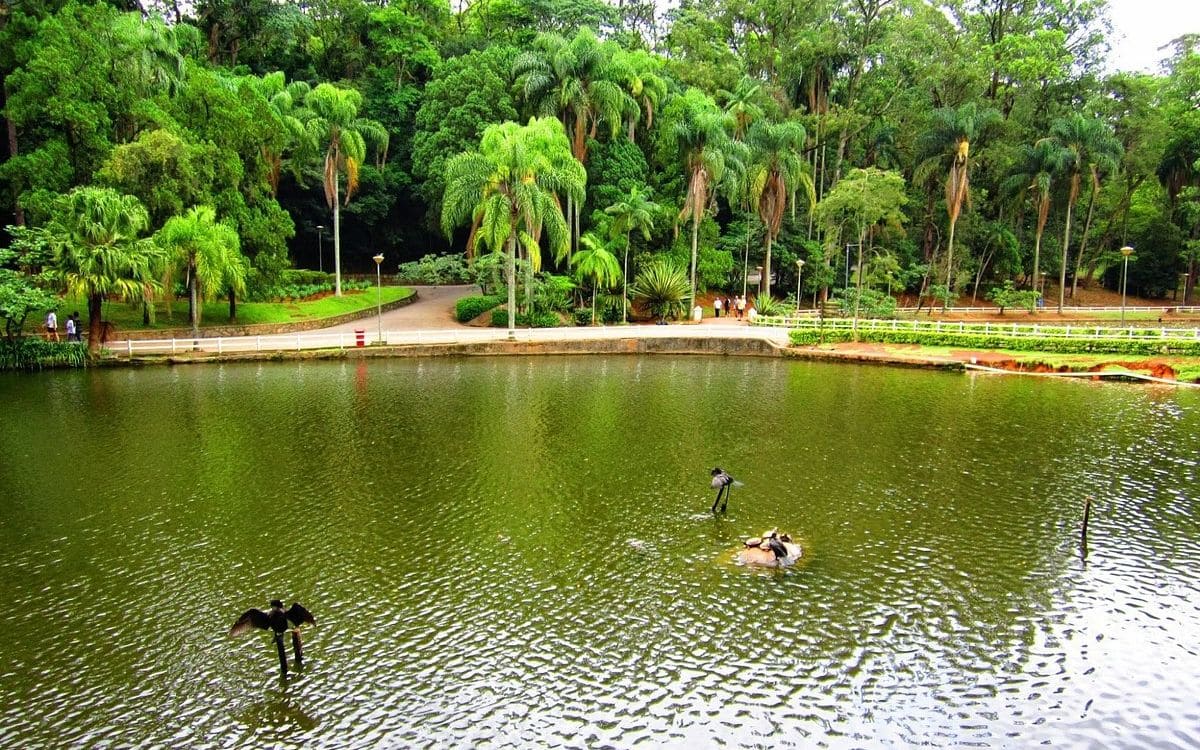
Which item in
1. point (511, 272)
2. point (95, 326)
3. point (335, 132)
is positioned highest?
point (335, 132)

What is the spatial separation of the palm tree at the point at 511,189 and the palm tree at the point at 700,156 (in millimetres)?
9475

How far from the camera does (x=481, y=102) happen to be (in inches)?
2082

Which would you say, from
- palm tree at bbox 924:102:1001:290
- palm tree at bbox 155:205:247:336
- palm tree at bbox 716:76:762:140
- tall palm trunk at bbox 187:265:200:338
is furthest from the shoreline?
palm tree at bbox 716:76:762:140

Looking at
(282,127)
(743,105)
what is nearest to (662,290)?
(743,105)

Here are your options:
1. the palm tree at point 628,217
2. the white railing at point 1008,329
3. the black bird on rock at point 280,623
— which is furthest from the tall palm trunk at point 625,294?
the black bird on rock at point 280,623

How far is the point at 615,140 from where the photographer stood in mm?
53344

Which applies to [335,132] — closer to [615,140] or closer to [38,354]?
[615,140]

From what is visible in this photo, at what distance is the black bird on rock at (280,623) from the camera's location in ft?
34.8

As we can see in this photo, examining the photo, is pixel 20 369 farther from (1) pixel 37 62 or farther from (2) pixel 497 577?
(2) pixel 497 577

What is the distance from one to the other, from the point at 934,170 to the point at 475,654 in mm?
57979

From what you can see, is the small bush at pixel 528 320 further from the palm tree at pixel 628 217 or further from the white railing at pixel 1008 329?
the white railing at pixel 1008 329

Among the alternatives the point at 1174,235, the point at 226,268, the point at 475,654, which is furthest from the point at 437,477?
the point at 1174,235

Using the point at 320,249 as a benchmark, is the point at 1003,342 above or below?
below

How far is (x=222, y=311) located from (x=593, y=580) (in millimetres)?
37958
